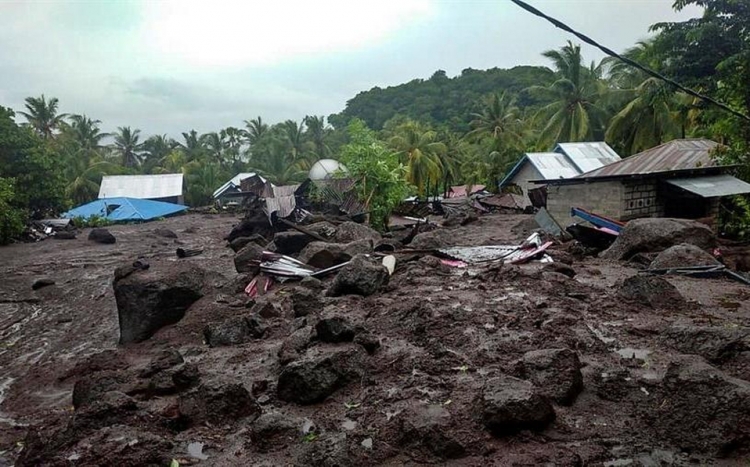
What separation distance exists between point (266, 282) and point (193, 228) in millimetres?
21524

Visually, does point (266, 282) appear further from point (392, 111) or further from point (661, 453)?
point (392, 111)

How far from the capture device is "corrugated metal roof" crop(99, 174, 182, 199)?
41412mm

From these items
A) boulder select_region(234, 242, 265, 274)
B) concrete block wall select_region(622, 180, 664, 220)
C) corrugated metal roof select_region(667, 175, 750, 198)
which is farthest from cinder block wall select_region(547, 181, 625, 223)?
boulder select_region(234, 242, 265, 274)

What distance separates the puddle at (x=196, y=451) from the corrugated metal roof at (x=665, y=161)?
14532 millimetres

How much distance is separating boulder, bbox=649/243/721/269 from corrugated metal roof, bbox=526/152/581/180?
17.0 m

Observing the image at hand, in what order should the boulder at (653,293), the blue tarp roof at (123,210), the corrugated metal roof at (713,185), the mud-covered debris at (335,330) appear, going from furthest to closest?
the blue tarp roof at (123,210), the corrugated metal roof at (713,185), the boulder at (653,293), the mud-covered debris at (335,330)

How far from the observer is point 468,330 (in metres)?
6.69

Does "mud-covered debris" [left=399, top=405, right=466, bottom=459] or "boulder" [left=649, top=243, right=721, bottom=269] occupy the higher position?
"boulder" [left=649, top=243, right=721, bottom=269]

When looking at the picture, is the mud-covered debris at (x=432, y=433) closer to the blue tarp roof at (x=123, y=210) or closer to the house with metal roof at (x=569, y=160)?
the house with metal roof at (x=569, y=160)

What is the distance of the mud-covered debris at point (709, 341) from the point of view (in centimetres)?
517

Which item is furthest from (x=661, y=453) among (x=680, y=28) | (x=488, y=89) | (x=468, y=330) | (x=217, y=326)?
(x=488, y=89)

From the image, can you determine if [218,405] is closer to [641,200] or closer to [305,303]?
[305,303]

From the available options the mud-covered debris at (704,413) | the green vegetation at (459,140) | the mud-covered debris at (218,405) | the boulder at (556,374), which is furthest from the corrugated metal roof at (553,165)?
the mud-covered debris at (218,405)

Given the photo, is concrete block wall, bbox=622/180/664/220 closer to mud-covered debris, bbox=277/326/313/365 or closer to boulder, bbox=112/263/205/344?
mud-covered debris, bbox=277/326/313/365
